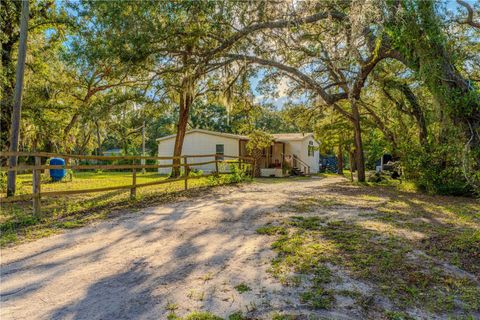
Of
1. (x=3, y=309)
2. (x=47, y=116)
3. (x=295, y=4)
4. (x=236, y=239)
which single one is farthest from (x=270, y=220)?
(x=47, y=116)

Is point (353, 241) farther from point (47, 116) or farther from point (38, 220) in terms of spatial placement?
point (47, 116)

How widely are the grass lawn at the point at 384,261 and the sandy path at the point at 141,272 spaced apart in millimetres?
331

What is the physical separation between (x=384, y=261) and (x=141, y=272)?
9.02 feet

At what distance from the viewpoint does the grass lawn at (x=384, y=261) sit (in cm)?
285

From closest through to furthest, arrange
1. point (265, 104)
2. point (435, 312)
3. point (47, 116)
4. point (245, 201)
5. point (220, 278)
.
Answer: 1. point (435, 312)
2. point (220, 278)
3. point (245, 201)
4. point (47, 116)
5. point (265, 104)

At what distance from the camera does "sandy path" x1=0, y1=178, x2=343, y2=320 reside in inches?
108

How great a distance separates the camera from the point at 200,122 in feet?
135

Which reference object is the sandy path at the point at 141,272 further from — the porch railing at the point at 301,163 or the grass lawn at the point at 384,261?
the porch railing at the point at 301,163

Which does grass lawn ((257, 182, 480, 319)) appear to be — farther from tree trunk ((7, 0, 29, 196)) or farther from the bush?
tree trunk ((7, 0, 29, 196))

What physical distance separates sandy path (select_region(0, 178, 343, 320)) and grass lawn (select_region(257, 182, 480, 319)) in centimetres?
33

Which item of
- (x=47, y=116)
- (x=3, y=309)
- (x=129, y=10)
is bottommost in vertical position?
(x=3, y=309)

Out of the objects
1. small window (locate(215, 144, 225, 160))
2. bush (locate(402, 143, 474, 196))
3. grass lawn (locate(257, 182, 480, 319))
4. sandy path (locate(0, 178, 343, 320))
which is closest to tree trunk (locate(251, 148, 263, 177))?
small window (locate(215, 144, 225, 160))

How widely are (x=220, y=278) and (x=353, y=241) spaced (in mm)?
2173

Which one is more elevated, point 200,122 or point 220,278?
point 200,122
